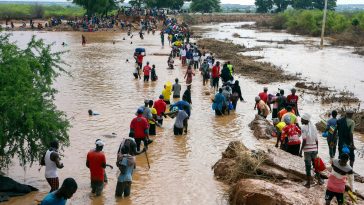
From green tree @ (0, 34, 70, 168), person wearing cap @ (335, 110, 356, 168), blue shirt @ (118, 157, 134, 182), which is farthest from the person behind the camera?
person wearing cap @ (335, 110, 356, 168)

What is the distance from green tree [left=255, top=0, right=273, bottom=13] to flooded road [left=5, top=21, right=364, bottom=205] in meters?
101

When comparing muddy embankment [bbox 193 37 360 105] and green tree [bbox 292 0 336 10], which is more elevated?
green tree [bbox 292 0 336 10]

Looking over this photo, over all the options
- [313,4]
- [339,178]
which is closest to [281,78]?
[339,178]

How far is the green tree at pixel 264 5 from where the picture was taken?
123250mm

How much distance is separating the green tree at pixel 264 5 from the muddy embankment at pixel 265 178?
385 feet

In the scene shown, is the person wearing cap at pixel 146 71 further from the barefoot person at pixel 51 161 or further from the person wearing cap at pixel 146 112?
the barefoot person at pixel 51 161

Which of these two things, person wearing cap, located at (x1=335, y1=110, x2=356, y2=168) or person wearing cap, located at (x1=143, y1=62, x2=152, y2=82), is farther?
person wearing cap, located at (x1=143, y1=62, x2=152, y2=82)

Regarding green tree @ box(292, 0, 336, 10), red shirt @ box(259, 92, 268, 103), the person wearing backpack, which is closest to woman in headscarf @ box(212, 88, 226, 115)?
red shirt @ box(259, 92, 268, 103)

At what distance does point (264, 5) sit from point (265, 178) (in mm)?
118823

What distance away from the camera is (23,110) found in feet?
30.2

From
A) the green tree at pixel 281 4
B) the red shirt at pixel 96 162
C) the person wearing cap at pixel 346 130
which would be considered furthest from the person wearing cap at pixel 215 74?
the green tree at pixel 281 4

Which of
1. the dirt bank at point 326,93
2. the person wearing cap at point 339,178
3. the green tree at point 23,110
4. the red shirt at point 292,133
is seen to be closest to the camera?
the person wearing cap at point 339,178

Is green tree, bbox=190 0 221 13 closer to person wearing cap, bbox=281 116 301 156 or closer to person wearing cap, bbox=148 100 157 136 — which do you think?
person wearing cap, bbox=148 100 157 136

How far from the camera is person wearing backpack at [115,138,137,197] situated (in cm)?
896
